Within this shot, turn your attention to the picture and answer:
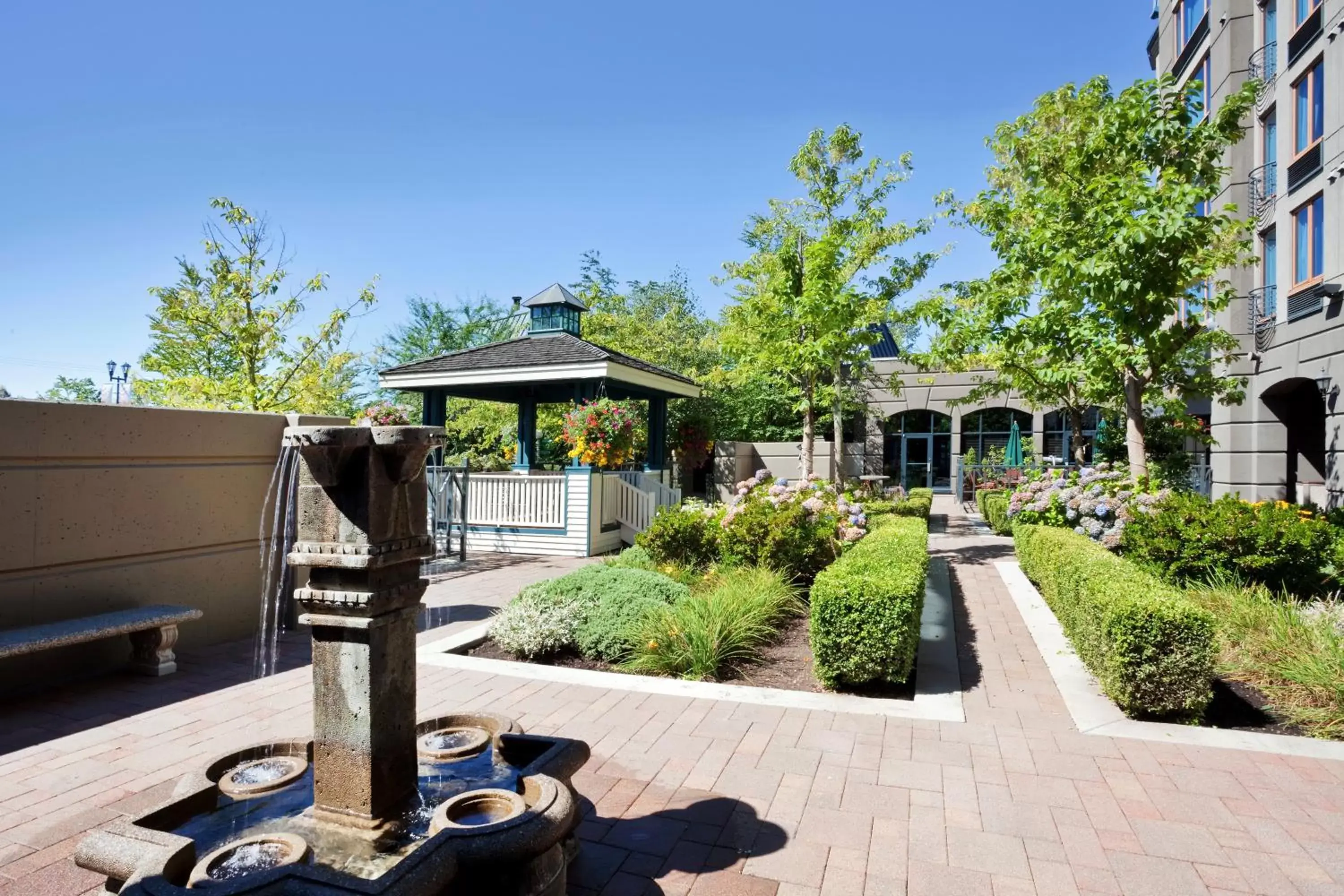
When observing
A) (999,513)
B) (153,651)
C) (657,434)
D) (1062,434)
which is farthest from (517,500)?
(1062,434)

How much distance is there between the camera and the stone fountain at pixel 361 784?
94.6 inches

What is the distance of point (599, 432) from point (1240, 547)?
8863 mm

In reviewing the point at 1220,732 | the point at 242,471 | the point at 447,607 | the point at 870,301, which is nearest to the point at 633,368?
A: the point at 870,301

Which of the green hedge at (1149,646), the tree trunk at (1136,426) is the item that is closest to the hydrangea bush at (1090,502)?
the tree trunk at (1136,426)

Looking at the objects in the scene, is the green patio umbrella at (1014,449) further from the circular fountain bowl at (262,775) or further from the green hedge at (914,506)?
the circular fountain bowl at (262,775)

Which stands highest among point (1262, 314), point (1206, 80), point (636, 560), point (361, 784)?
point (1206, 80)

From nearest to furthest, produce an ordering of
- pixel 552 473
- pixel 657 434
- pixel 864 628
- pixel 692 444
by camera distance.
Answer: pixel 864 628 < pixel 552 473 < pixel 657 434 < pixel 692 444

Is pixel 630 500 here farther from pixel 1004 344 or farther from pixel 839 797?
pixel 839 797

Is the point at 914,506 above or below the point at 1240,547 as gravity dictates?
below

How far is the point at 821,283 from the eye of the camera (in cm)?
1155

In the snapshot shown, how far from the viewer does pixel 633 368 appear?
1384 centimetres

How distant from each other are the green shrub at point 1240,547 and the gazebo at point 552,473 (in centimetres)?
814

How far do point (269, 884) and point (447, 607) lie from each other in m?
6.42

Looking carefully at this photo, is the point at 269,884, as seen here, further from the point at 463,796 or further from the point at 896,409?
the point at 896,409
